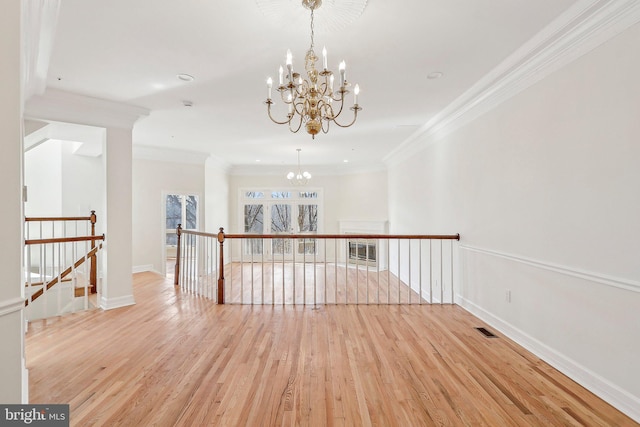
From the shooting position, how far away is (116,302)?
159 inches

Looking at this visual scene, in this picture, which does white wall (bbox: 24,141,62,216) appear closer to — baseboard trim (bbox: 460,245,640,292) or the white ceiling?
the white ceiling

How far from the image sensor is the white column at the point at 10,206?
119 cm

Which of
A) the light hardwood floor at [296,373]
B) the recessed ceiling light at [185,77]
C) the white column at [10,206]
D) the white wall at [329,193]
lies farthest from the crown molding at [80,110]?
the white wall at [329,193]

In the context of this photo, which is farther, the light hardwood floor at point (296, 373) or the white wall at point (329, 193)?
the white wall at point (329, 193)

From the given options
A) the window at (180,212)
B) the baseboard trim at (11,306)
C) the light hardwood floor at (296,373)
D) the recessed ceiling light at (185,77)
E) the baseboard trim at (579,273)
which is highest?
the recessed ceiling light at (185,77)

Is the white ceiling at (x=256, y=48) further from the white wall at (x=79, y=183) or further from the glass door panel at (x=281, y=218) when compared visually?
the glass door panel at (x=281, y=218)

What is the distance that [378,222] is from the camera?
28.4 ft

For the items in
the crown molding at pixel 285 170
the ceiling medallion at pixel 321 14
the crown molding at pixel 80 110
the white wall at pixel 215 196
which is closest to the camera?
the ceiling medallion at pixel 321 14

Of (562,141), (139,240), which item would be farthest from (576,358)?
(139,240)

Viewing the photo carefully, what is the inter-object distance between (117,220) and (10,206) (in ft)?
10.5

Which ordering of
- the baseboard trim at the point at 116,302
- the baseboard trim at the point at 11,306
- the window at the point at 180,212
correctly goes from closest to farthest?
1. the baseboard trim at the point at 11,306
2. the baseboard trim at the point at 116,302
3. the window at the point at 180,212

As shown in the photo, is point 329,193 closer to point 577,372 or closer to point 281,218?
point 281,218

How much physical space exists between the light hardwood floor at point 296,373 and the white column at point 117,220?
1.56 ft

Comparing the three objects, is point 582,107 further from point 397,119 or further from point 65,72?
point 65,72
